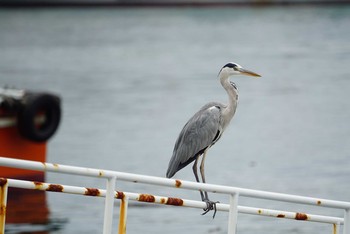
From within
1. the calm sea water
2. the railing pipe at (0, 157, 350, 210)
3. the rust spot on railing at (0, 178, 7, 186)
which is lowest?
the rust spot on railing at (0, 178, 7, 186)

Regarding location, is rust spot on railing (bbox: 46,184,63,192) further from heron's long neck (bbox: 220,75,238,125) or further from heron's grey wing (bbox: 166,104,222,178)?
heron's long neck (bbox: 220,75,238,125)

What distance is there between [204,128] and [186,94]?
28649mm

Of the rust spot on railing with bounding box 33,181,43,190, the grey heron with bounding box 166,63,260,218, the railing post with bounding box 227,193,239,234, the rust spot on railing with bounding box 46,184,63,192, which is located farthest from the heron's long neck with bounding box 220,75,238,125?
the rust spot on railing with bounding box 33,181,43,190

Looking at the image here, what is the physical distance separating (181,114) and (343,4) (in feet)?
134

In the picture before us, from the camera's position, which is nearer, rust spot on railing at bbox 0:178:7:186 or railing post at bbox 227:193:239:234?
rust spot on railing at bbox 0:178:7:186

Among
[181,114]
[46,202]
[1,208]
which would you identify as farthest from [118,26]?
[1,208]

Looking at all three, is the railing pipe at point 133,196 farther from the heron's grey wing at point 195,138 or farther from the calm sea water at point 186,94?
the calm sea water at point 186,94

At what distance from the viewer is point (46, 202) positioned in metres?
16.6

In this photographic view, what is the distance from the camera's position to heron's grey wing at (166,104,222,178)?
7.47 m

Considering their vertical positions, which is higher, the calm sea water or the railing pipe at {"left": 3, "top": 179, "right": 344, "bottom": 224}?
the calm sea water

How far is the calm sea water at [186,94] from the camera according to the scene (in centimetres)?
1811

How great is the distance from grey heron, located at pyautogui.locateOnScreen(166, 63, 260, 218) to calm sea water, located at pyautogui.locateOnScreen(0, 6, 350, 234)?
22.4ft

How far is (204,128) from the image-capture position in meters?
7.55

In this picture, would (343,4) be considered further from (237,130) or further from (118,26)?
(237,130)
